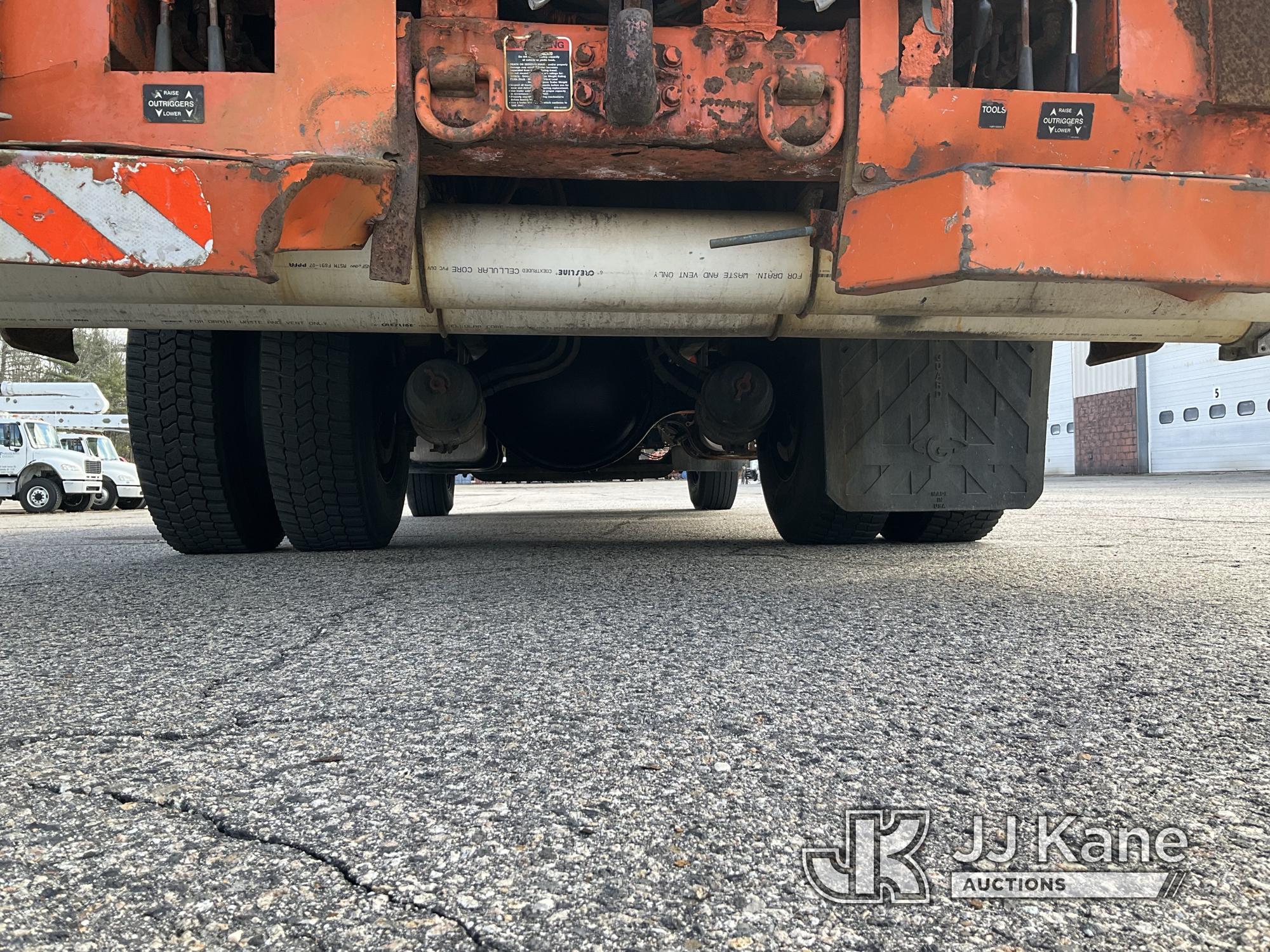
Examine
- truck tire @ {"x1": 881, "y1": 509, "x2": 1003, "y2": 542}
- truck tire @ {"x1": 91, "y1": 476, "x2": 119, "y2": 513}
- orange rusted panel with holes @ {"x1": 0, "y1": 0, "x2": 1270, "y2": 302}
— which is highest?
orange rusted panel with holes @ {"x1": 0, "y1": 0, "x2": 1270, "y2": 302}

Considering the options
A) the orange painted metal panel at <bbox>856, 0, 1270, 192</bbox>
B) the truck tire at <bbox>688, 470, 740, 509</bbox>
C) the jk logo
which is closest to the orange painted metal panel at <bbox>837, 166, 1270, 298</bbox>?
the orange painted metal panel at <bbox>856, 0, 1270, 192</bbox>

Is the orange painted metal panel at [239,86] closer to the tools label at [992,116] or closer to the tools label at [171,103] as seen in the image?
the tools label at [171,103]

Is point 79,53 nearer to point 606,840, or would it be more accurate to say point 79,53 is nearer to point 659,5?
point 659,5

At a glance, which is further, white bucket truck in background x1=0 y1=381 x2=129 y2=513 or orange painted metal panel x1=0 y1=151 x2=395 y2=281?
white bucket truck in background x1=0 y1=381 x2=129 y2=513

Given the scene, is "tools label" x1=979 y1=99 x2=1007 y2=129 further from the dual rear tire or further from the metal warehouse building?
the metal warehouse building

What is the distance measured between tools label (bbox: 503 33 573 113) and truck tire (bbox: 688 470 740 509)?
6444 mm

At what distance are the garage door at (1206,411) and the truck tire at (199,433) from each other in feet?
59.0

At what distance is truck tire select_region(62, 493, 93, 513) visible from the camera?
45.7ft

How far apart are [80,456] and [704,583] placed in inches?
586

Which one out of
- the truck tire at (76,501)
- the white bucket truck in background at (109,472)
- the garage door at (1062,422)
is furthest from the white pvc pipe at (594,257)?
the garage door at (1062,422)

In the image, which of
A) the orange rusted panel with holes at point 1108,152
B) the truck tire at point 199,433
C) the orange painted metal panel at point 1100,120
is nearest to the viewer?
the orange rusted panel with holes at point 1108,152

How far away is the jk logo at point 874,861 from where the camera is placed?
75 cm

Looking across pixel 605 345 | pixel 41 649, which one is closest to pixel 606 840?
pixel 41 649

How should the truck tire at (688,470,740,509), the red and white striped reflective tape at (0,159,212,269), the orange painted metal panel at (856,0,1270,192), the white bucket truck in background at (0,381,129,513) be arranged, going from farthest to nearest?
the white bucket truck in background at (0,381,129,513), the truck tire at (688,470,740,509), the orange painted metal panel at (856,0,1270,192), the red and white striped reflective tape at (0,159,212,269)
